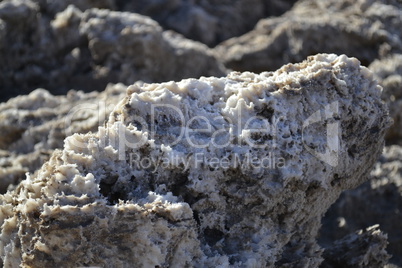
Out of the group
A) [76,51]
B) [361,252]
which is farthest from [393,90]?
[76,51]

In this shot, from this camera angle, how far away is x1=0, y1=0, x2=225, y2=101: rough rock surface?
3.77m

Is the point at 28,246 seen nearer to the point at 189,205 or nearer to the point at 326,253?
the point at 189,205

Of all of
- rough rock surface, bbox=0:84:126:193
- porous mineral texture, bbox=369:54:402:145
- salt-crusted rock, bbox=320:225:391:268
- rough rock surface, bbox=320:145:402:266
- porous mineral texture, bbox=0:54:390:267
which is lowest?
rough rock surface, bbox=320:145:402:266

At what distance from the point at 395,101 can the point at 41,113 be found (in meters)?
2.31

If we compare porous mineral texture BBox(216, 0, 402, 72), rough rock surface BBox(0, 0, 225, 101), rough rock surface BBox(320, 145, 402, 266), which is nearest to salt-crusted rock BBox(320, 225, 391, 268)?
rough rock surface BBox(320, 145, 402, 266)

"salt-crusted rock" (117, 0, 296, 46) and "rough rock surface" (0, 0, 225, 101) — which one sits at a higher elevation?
"rough rock surface" (0, 0, 225, 101)

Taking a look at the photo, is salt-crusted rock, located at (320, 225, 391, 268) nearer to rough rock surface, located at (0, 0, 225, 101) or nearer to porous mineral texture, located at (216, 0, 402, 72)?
rough rock surface, located at (0, 0, 225, 101)

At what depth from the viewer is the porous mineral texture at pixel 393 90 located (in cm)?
382

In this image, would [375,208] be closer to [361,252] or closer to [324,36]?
[361,252]

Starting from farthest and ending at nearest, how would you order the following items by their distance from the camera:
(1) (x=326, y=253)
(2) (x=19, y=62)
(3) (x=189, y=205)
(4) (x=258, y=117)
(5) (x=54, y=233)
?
(2) (x=19, y=62) → (1) (x=326, y=253) → (4) (x=258, y=117) → (3) (x=189, y=205) → (5) (x=54, y=233)

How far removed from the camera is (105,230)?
1628 mm

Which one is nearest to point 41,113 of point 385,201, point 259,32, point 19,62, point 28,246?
point 19,62

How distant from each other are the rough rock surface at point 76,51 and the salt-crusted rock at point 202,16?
1.70m

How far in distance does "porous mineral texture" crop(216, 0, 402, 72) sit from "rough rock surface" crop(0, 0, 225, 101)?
1.23m
